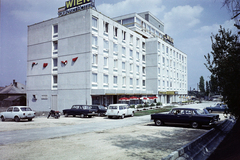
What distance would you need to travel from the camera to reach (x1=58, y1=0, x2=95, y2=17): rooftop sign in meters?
35.3

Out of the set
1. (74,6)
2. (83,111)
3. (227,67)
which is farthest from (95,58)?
(227,67)

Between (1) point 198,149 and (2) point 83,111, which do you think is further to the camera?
(2) point 83,111

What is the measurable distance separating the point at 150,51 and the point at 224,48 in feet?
145

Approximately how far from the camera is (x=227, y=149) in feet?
30.2

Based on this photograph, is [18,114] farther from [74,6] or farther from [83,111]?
[74,6]

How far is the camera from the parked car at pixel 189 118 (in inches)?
610

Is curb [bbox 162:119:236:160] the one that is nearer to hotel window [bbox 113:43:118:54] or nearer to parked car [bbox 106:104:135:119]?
parked car [bbox 106:104:135:119]

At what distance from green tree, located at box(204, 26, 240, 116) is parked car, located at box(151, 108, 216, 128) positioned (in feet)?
21.6

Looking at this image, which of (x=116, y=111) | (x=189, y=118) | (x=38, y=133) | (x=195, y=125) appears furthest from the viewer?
(x=116, y=111)

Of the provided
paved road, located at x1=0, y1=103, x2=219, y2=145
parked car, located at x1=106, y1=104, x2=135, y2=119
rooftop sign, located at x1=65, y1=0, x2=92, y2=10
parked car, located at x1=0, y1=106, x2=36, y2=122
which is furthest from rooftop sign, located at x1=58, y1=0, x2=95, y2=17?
paved road, located at x1=0, y1=103, x2=219, y2=145

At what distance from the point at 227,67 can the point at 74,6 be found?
34113 millimetres

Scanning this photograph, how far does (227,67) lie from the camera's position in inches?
343

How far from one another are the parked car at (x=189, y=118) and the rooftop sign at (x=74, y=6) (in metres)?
25.6

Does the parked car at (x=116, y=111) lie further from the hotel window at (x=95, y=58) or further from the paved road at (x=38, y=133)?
the hotel window at (x=95, y=58)
